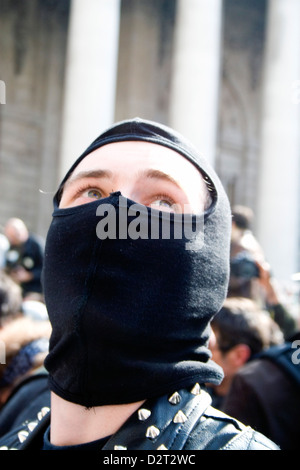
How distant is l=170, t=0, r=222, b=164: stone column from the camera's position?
16031 millimetres

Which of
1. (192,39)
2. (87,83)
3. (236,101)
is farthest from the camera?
(236,101)

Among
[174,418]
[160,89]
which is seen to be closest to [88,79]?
[160,89]

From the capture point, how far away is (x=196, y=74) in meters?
16.0

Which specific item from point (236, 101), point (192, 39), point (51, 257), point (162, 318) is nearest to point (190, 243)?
point (162, 318)

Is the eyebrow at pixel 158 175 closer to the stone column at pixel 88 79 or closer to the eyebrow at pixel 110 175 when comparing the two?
the eyebrow at pixel 110 175

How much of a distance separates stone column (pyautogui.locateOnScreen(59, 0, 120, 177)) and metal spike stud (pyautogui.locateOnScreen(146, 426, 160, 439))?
13523 mm

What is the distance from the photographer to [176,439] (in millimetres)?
1536

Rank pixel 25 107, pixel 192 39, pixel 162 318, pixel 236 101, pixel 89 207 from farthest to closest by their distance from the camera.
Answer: pixel 236 101
pixel 25 107
pixel 192 39
pixel 89 207
pixel 162 318

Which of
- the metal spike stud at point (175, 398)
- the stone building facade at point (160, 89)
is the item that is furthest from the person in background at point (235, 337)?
the stone building facade at point (160, 89)

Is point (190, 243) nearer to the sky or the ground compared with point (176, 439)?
nearer to the sky

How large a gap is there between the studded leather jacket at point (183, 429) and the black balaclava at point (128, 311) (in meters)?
0.04

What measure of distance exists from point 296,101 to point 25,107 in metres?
8.33
